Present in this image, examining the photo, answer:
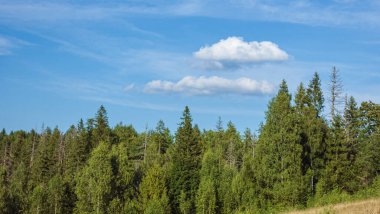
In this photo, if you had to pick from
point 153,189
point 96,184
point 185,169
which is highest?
point 185,169

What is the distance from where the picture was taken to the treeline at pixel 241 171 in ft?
177

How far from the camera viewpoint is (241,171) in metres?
68.8

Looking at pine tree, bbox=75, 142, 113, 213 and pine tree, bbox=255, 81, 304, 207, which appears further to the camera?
pine tree, bbox=75, 142, 113, 213

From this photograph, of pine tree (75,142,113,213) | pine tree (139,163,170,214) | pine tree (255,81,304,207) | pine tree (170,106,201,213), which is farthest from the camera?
pine tree (170,106,201,213)

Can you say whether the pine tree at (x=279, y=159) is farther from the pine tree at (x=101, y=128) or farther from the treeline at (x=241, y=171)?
the pine tree at (x=101, y=128)

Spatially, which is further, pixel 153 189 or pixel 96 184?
pixel 153 189

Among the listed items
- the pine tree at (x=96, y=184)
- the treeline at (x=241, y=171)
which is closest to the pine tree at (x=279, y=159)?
the treeline at (x=241, y=171)

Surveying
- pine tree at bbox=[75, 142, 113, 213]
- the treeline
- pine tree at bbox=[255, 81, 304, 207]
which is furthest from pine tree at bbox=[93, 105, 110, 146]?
pine tree at bbox=[255, 81, 304, 207]

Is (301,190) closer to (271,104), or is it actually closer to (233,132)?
(271,104)

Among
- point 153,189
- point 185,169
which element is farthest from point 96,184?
point 185,169

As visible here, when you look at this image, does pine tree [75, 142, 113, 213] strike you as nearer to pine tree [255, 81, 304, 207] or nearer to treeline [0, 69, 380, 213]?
treeline [0, 69, 380, 213]

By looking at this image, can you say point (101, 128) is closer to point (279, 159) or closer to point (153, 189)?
point (153, 189)

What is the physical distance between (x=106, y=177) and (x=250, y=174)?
20.4 m

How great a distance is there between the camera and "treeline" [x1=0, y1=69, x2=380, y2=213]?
2126 inches
